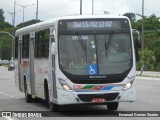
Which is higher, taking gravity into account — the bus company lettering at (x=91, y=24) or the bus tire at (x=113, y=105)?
the bus company lettering at (x=91, y=24)

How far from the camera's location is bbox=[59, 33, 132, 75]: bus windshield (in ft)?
49.4

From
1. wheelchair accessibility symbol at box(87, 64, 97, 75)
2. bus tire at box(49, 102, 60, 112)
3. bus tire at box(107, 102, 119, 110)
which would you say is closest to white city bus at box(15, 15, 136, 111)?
wheelchair accessibility symbol at box(87, 64, 97, 75)

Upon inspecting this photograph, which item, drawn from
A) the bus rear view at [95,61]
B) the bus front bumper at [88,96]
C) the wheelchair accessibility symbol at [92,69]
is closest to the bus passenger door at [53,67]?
the bus rear view at [95,61]

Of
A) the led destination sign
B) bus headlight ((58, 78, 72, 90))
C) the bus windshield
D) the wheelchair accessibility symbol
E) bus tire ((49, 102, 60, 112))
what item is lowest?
bus tire ((49, 102, 60, 112))

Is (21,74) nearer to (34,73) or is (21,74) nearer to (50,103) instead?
(34,73)

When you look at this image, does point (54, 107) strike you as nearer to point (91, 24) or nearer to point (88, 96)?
point (88, 96)

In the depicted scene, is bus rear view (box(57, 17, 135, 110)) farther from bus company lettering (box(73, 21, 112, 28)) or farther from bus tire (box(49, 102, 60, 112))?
bus tire (box(49, 102, 60, 112))

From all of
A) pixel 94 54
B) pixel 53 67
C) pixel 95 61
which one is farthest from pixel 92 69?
pixel 53 67

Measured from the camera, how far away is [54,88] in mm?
15492

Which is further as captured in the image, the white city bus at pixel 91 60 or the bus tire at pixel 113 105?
the bus tire at pixel 113 105

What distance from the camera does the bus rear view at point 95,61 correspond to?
14.9 metres

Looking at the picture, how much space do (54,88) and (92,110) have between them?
2.04 meters

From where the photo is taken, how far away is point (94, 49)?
15180mm

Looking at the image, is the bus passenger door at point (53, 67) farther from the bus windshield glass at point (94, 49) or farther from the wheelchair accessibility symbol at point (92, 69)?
the wheelchair accessibility symbol at point (92, 69)
